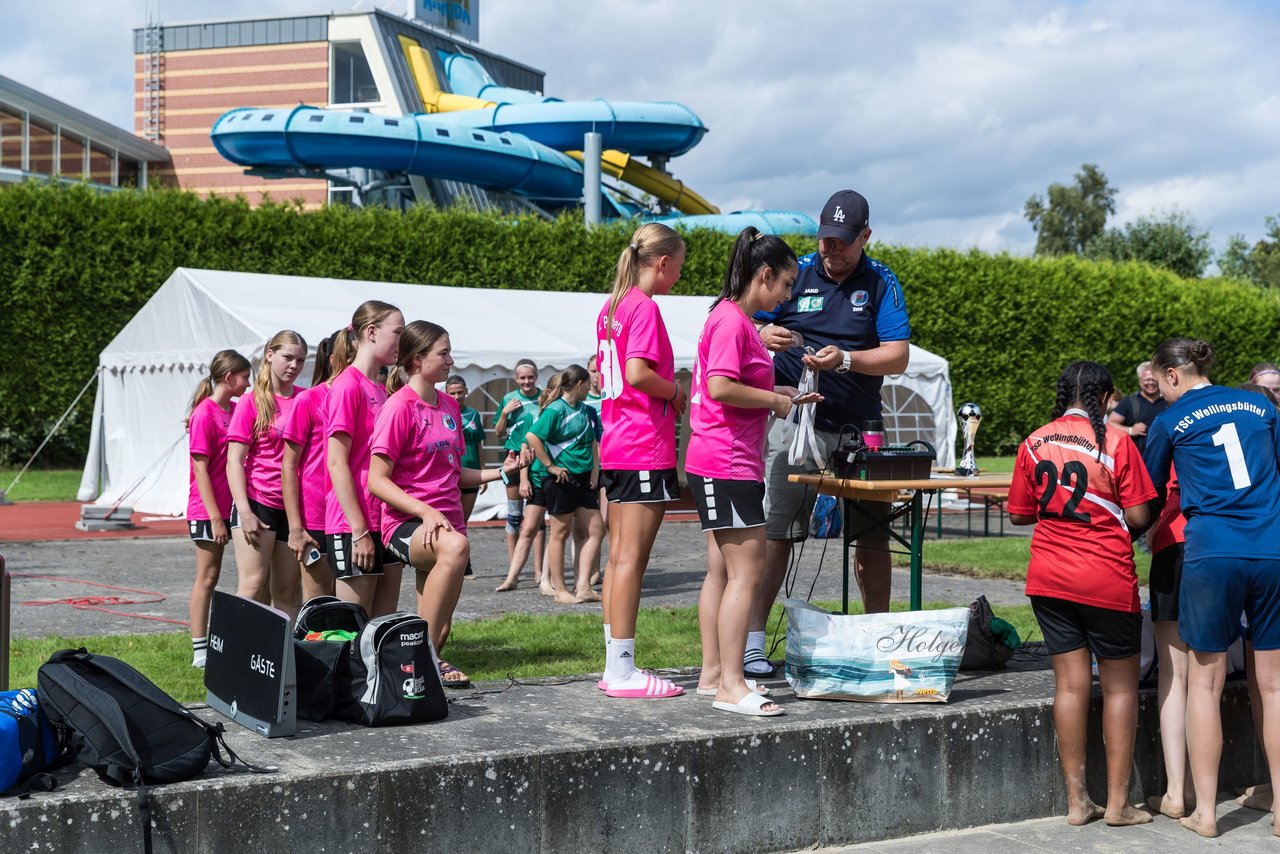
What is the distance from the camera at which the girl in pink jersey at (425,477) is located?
5.38 meters

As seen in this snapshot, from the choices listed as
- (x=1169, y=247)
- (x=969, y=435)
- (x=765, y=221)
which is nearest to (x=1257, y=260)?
(x=1169, y=247)

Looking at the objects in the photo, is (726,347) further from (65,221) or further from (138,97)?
(138,97)

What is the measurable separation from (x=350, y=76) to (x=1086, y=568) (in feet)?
180

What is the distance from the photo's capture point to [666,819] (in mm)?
4363

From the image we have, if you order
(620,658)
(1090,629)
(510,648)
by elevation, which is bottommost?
(510,648)

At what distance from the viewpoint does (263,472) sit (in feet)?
22.3

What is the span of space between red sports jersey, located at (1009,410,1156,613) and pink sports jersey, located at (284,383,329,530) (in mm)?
3342

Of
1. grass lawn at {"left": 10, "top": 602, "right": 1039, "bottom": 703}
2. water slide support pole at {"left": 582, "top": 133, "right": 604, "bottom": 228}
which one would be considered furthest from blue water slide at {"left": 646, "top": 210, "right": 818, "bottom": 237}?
grass lawn at {"left": 10, "top": 602, "right": 1039, "bottom": 703}

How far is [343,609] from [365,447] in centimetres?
97

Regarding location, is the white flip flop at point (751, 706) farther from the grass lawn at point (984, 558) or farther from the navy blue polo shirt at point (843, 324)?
A: the grass lawn at point (984, 558)

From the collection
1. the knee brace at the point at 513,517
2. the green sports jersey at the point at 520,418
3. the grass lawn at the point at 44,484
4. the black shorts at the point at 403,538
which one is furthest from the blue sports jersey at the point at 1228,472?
the grass lawn at the point at 44,484

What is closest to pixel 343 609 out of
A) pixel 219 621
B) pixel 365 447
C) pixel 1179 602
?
pixel 219 621

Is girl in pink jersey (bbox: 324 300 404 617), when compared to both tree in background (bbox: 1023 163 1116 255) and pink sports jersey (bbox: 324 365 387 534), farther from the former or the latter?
tree in background (bbox: 1023 163 1116 255)

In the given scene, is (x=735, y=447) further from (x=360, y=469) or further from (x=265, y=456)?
(x=265, y=456)
